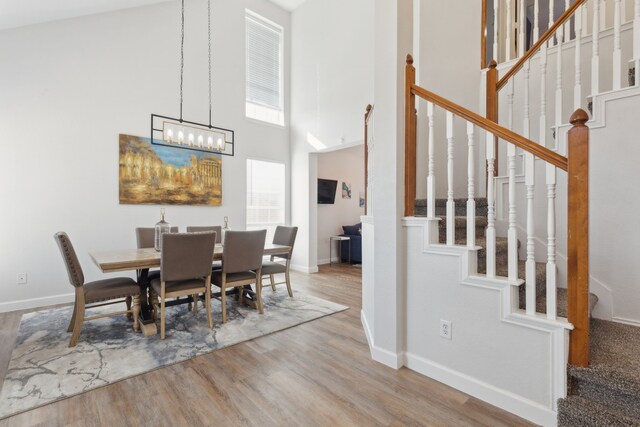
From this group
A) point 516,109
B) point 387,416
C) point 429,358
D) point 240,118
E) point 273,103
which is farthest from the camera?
point 273,103

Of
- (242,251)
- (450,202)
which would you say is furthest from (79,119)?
(450,202)

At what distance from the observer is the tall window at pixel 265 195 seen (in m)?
5.70

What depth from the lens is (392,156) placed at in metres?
2.21

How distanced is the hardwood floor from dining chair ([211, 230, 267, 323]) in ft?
2.59

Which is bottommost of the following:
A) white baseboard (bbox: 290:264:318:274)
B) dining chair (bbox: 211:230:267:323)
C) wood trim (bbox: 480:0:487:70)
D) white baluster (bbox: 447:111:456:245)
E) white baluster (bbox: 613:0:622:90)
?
white baseboard (bbox: 290:264:318:274)

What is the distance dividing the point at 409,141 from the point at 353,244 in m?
4.56

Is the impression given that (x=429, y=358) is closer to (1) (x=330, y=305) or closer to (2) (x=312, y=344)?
(2) (x=312, y=344)

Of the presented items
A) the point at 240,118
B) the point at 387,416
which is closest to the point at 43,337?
the point at 387,416

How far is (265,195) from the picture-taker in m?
5.91

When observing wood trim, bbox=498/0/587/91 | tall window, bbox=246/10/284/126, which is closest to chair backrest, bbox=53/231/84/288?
tall window, bbox=246/10/284/126

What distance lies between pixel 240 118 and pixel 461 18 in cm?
376

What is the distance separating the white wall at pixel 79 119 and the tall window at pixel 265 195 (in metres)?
0.97

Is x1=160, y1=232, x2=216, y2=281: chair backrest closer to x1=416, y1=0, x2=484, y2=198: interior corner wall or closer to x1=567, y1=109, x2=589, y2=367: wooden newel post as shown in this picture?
x1=416, y1=0, x2=484, y2=198: interior corner wall

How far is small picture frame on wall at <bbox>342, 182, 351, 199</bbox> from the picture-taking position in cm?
704
